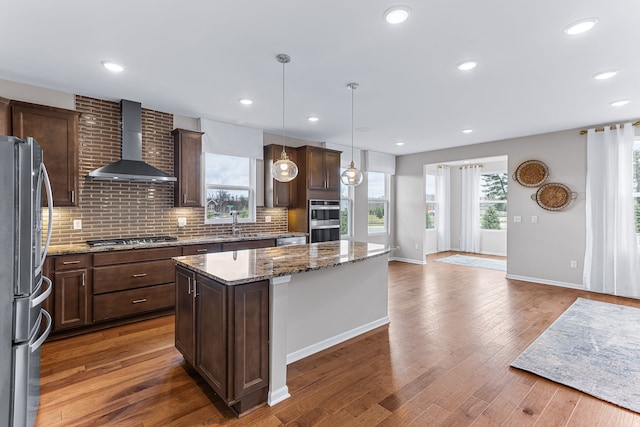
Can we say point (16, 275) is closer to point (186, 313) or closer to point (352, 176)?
point (186, 313)

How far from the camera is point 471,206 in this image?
29.2 ft

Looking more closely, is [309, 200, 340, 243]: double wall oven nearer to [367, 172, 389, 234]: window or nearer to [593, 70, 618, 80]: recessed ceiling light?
[367, 172, 389, 234]: window

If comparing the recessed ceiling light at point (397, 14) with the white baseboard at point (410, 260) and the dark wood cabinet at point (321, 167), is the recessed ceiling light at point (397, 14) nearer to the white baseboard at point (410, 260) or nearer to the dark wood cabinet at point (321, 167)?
the dark wood cabinet at point (321, 167)

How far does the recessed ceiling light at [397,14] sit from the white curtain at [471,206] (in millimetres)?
7600

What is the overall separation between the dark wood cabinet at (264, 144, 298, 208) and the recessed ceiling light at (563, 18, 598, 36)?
3823mm

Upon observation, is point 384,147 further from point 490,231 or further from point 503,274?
point 490,231

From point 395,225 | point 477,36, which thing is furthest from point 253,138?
point 395,225

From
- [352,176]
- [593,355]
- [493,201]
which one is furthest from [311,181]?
[493,201]

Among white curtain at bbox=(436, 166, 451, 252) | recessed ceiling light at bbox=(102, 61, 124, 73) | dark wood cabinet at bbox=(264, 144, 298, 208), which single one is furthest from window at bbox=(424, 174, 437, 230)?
recessed ceiling light at bbox=(102, 61, 124, 73)

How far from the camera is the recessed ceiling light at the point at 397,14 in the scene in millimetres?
2053

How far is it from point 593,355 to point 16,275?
4.22 meters

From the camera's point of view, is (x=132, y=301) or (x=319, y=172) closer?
(x=132, y=301)

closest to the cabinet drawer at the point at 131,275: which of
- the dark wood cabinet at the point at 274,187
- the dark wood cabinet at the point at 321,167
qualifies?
the dark wood cabinet at the point at 274,187

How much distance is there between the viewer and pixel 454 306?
4223 mm
